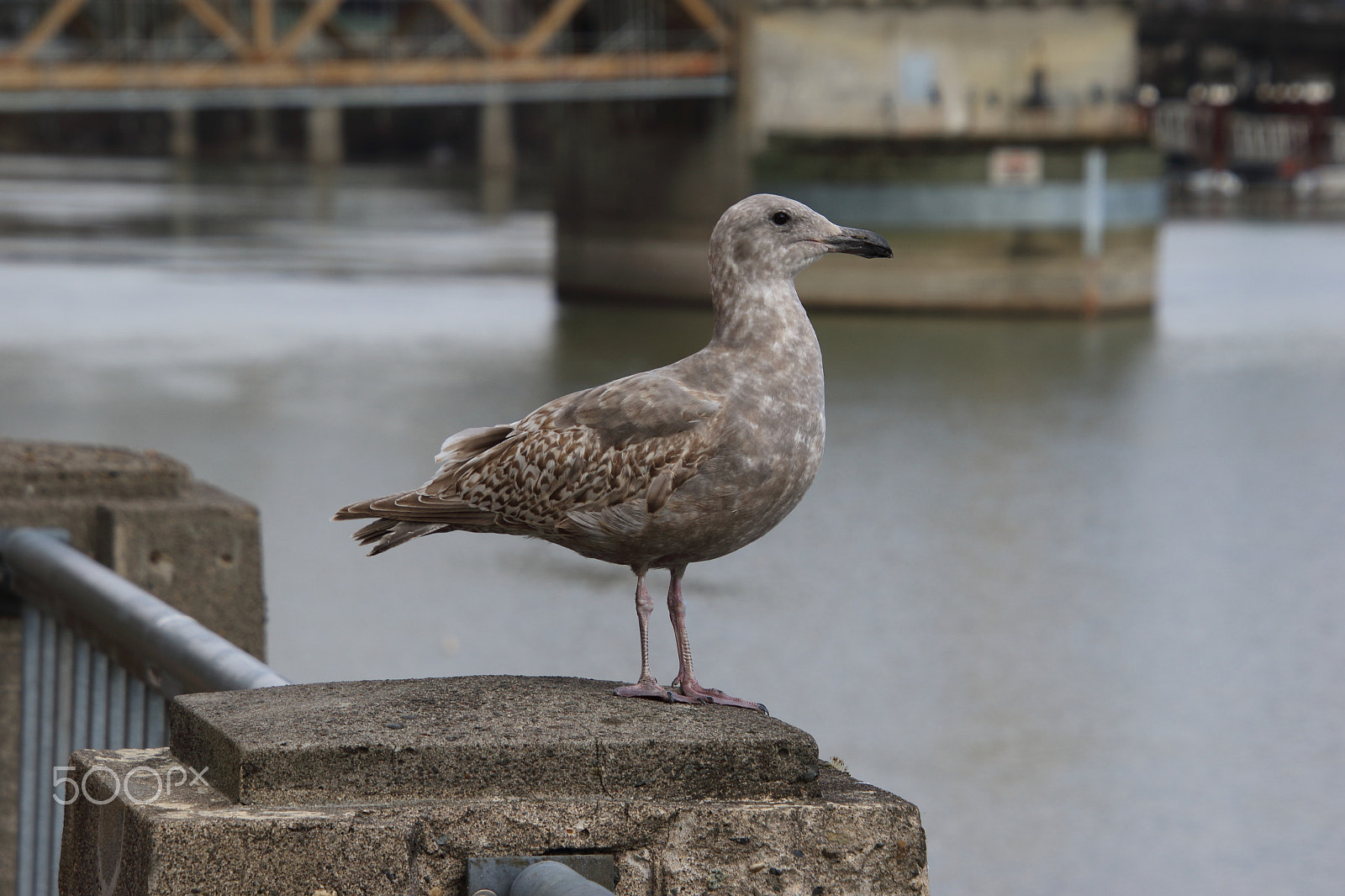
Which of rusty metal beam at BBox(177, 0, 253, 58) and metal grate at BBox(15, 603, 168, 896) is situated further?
rusty metal beam at BBox(177, 0, 253, 58)

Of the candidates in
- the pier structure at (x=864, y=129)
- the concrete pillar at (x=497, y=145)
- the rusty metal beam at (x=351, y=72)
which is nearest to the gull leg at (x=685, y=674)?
the pier structure at (x=864, y=129)

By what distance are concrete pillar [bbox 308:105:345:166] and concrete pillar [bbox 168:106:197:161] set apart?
33.9 feet

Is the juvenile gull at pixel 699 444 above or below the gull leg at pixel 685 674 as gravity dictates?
above

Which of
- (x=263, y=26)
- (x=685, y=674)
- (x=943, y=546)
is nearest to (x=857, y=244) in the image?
(x=685, y=674)

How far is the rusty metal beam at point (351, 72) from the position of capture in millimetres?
36469

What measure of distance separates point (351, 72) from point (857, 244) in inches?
1411

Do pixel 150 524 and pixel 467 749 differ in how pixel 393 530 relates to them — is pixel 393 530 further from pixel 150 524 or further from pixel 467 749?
pixel 150 524

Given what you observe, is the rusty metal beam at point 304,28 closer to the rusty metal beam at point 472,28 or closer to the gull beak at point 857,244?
the rusty metal beam at point 472,28

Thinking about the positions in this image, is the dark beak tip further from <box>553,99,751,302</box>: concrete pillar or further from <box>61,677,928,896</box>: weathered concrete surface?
<box>553,99,751,302</box>: concrete pillar

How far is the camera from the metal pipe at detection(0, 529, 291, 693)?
3746mm

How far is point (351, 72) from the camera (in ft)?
125

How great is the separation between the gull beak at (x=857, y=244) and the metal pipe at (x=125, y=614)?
117 cm

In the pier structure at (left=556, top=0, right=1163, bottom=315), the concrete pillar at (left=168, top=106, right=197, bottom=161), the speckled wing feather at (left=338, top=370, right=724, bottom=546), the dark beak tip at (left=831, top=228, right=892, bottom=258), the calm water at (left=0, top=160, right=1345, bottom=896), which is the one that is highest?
the dark beak tip at (left=831, top=228, right=892, bottom=258)

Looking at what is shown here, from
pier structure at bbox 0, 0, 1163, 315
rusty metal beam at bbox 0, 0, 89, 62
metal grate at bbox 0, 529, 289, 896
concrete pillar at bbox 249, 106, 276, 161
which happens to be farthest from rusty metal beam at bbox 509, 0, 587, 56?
concrete pillar at bbox 249, 106, 276, 161
